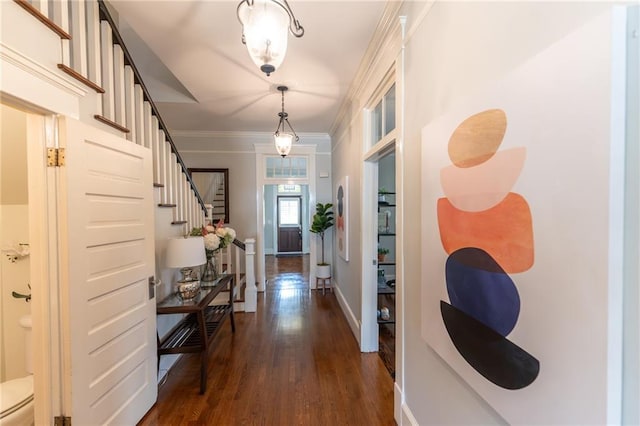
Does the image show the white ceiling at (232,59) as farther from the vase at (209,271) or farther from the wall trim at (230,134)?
the vase at (209,271)

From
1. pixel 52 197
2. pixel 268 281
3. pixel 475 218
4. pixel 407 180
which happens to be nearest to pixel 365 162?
pixel 407 180

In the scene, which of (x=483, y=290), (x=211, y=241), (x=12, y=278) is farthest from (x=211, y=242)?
(x=483, y=290)

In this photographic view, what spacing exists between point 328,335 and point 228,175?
3.47 metres

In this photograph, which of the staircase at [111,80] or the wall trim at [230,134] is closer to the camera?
the staircase at [111,80]

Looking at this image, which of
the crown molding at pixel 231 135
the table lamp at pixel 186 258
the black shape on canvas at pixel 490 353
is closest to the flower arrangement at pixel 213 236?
the table lamp at pixel 186 258

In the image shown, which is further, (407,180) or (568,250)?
(407,180)

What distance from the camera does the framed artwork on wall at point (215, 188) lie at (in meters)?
5.14

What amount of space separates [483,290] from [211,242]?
2.50m

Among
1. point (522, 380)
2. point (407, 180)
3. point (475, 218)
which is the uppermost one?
point (407, 180)

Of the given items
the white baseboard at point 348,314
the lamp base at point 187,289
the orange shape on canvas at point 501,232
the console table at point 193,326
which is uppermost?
the orange shape on canvas at point 501,232

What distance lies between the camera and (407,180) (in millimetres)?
1725

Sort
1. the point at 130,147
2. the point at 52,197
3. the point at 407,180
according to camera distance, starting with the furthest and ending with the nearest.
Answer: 1. the point at 130,147
2. the point at 407,180
3. the point at 52,197

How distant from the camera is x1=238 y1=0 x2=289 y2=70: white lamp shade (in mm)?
1247

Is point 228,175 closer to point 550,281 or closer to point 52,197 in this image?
point 52,197
